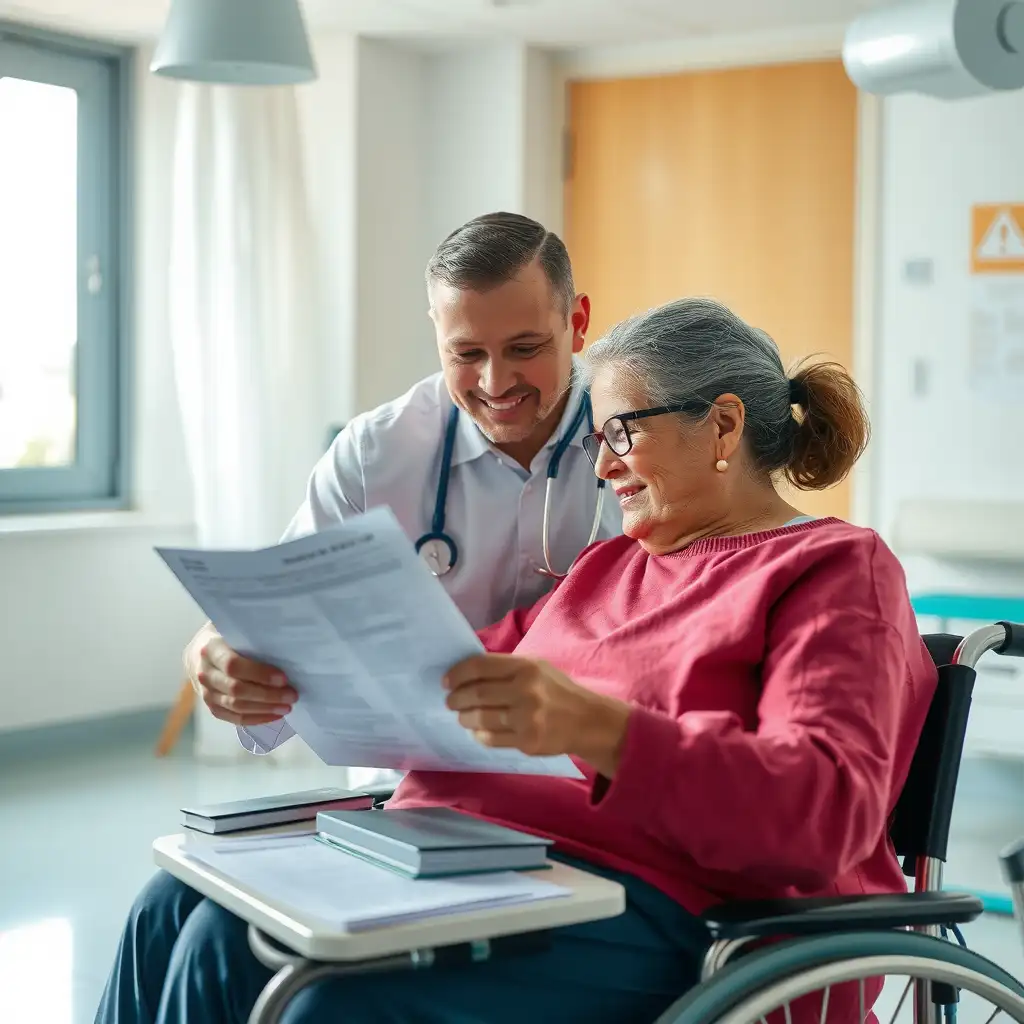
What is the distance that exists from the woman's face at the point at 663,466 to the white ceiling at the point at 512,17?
2878mm

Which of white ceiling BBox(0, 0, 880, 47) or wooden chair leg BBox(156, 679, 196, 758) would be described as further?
wooden chair leg BBox(156, 679, 196, 758)

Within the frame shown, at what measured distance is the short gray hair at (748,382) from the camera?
161cm

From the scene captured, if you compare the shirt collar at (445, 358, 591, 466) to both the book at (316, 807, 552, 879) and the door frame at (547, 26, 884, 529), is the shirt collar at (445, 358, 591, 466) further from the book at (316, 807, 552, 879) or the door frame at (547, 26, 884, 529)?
the door frame at (547, 26, 884, 529)

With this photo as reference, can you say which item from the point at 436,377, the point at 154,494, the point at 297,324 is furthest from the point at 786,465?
the point at 154,494

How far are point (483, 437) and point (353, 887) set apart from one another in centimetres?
85

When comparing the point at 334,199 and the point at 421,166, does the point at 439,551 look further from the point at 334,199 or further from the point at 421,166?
the point at 421,166

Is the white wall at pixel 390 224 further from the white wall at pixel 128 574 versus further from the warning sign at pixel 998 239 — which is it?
the warning sign at pixel 998 239

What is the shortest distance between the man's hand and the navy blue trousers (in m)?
0.19

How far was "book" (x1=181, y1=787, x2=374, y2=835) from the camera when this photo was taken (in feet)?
4.80

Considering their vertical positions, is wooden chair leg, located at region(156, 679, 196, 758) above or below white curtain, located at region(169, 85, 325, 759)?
below

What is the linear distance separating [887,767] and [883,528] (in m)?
3.13

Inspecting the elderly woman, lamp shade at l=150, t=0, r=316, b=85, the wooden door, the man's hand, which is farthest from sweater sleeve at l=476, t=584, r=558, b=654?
the wooden door

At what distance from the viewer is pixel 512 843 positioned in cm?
128

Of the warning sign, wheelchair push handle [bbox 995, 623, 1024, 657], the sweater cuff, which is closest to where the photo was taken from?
the sweater cuff
